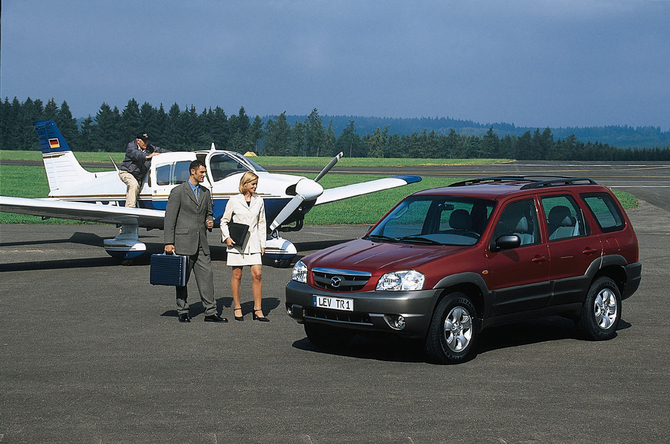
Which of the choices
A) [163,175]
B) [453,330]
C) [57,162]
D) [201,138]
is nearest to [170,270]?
[453,330]

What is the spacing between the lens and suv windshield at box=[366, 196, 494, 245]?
8.23 metres

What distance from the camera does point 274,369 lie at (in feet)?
23.7

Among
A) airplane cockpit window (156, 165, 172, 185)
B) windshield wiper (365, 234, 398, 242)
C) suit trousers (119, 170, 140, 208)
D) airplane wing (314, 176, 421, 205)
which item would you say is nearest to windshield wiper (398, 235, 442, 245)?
windshield wiper (365, 234, 398, 242)

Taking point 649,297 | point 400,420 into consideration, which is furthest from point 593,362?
point 649,297

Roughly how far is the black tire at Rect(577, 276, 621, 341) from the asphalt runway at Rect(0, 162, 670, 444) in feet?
0.59

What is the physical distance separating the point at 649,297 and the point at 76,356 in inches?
336

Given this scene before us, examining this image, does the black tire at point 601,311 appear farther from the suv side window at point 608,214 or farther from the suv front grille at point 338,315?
the suv front grille at point 338,315

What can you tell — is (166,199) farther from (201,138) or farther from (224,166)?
(201,138)

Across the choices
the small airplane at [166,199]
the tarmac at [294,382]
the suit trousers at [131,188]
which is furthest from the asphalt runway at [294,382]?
the suit trousers at [131,188]

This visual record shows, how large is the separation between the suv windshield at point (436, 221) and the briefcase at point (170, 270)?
250 centimetres

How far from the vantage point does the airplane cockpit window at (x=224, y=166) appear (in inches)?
641

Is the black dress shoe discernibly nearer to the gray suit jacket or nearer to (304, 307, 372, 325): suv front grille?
the gray suit jacket

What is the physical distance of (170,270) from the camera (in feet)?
31.5

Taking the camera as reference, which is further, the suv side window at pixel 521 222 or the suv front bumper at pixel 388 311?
the suv side window at pixel 521 222
